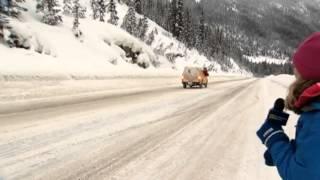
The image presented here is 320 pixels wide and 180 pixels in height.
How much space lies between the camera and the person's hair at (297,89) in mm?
2508

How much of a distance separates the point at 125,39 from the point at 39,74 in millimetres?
29246

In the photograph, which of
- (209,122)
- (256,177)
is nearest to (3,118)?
(209,122)

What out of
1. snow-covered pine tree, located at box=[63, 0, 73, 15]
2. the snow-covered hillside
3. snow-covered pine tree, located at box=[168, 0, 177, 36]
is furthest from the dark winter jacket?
snow-covered pine tree, located at box=[168, 0, 177, 36]

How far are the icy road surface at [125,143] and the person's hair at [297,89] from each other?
3.77 metres

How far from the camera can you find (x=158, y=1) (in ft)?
508

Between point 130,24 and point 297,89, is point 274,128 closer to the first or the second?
point 297,89

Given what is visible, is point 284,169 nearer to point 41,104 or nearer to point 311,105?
point 311,105

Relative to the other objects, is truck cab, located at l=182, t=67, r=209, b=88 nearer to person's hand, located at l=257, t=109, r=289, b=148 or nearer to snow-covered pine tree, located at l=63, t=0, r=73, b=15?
snow-covered pine tree, located at l=63, t=0, r=73, b=15

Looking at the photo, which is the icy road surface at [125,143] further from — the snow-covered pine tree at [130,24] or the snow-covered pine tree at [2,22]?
the snow-covered pine tree at [130,24]

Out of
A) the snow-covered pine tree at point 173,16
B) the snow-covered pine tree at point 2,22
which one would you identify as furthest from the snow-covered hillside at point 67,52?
the snow-covered pine tree at point 173,16

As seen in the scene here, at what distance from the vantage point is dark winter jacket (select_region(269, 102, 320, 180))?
2.24 metres

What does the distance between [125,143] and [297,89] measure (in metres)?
6.14

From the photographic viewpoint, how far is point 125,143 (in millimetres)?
8445

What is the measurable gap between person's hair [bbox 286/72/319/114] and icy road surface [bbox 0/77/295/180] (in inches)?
148
